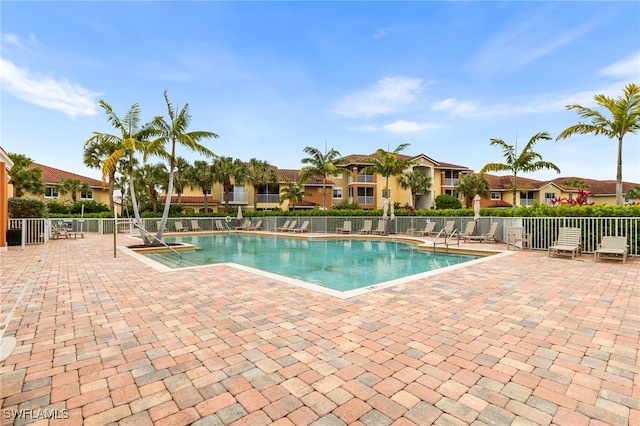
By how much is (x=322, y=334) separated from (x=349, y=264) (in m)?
7.05

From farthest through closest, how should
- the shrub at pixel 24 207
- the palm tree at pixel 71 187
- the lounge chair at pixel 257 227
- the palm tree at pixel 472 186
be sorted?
the palm tree at pixel 472 186 < the palm tree at pixel 71 187 < the lounge chair at pixel 257 227 < the shrub at pixel 24 207

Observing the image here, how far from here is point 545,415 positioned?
2266mm

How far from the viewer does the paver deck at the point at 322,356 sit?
91.6 inches

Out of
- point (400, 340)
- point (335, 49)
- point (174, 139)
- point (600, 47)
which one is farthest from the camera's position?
point (335, 49)

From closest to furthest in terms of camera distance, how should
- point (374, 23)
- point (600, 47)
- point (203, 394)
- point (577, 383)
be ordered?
1. point (203, 394)
2. point (577, 383)
3. point (600, 47)
4. point (374, 23)

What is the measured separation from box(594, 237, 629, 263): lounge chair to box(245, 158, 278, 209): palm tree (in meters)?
29.0

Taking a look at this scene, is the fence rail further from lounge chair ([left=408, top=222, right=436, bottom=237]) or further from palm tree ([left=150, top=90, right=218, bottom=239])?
palm tree ([left=150, top=90, right=218, bottom=239])

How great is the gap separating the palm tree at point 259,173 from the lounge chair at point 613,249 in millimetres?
28981

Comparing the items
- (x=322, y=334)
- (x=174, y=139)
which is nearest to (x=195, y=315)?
(x=322, y=334)

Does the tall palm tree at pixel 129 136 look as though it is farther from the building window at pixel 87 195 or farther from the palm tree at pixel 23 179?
the building window at pixel 87 195

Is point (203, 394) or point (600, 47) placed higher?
point (600, 47)

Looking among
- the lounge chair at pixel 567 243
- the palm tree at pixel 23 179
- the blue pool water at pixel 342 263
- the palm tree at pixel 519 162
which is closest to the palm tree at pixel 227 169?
the palm tree at pixel 23 179

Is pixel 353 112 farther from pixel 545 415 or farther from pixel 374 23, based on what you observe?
pixel 545 415

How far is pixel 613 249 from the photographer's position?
911 cm
